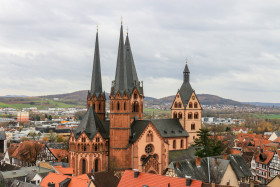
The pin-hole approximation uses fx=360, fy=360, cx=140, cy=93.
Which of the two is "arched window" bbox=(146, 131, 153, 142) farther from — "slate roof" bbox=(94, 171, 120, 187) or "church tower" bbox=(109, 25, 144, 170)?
"slate roof" bbox=(94, 171, 120, 187)

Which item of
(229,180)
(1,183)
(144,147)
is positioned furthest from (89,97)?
(1,183)

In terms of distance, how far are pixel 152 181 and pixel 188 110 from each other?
40709mm

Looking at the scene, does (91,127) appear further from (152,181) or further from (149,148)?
(152,181)

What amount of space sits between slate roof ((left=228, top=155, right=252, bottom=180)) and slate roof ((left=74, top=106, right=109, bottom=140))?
76.6 feet

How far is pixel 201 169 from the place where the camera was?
180 feet

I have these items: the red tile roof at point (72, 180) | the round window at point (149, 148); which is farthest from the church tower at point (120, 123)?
the red tile roof at point (72, 180)

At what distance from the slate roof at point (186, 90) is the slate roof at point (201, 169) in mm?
29813

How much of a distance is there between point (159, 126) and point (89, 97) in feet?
52.5

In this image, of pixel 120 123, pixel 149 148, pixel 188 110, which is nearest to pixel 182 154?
pixel 149 148

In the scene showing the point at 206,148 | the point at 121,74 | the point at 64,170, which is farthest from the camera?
the point at 64,170

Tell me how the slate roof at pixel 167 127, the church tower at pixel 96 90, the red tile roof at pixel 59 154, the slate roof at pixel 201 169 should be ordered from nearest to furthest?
the slate roof at pixel 201 169, the slate roof at pixel 167 127, the church tower at pixel 96 90, the red tile roof at pixel 59 154

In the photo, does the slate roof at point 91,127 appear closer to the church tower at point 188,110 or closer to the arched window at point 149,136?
the arched window at point 149,136

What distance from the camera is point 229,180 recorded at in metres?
55.2

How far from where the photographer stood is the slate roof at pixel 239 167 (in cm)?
5752
